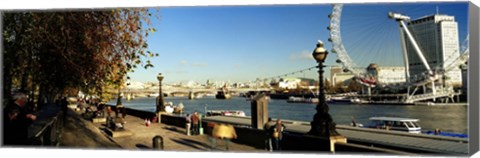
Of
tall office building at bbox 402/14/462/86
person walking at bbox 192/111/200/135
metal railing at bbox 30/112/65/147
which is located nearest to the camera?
metal railing at bbox 30/112/65/147

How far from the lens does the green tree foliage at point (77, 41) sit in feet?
39.5

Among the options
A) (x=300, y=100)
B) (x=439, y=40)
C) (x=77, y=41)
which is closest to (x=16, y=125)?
(x=77, y=41)

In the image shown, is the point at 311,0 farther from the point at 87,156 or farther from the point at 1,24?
the point at 1,24

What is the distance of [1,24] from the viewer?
12461 mm

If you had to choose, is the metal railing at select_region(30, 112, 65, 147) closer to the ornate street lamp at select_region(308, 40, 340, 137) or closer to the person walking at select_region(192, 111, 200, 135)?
the person walking at select_region(192, 111, 200, 135)

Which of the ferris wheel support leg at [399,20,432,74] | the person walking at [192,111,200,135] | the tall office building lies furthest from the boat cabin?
the person walking at [192,111,200,135]

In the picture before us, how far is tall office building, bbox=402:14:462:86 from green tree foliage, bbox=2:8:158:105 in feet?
25.2

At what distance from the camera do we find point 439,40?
1418cm

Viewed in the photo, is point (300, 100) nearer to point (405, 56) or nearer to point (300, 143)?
point (405, 56)

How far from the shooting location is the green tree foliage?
12.0 m

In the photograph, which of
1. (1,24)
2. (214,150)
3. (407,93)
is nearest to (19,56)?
(1,24)

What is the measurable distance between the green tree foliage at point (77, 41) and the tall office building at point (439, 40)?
25.2ft

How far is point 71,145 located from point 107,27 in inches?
131

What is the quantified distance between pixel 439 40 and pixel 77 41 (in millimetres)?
10628
